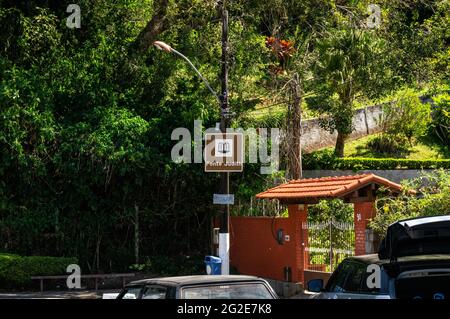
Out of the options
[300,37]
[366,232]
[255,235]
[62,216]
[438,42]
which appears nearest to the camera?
[366,232]

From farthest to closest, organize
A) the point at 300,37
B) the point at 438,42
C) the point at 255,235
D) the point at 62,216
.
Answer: the point at 300,37 < the point at 438,42 < the point at 62,216 < the point at 255,235

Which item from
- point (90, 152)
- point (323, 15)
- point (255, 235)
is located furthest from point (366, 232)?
point (323, 15)

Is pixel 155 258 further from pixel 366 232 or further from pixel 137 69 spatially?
pixel 366 232

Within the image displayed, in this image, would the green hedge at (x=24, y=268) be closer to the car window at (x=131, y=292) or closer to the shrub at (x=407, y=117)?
the car window at (x=131, y=292)

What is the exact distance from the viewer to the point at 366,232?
1961 cm

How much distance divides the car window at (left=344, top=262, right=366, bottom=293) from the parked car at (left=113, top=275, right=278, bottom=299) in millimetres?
1491

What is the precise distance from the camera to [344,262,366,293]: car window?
9807 mm

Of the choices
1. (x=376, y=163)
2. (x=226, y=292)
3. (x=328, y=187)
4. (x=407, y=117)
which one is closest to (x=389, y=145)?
(x=407, y=117)

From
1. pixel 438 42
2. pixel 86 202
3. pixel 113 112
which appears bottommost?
pixel 86 202

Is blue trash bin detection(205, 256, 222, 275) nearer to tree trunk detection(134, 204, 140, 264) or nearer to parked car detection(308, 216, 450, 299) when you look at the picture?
tree trunk detection(134, 204, 140, 264)

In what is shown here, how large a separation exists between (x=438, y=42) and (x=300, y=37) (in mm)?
5945

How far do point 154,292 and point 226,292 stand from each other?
94 cm

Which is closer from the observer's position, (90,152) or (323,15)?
(90,152)

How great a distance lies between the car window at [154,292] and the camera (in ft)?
28.5
